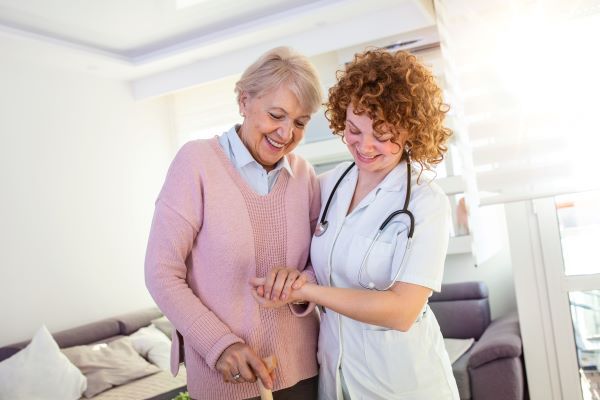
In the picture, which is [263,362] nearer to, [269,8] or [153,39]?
[269,8]

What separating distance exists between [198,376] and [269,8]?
3374 mm

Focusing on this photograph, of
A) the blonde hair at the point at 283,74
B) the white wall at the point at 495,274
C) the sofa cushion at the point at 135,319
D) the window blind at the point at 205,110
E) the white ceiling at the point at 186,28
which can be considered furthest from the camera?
the window blind at the point at 205,110

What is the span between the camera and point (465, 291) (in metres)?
4.61

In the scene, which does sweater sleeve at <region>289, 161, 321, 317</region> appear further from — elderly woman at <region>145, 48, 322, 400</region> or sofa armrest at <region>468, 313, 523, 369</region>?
sofa armrest at <region>468, 313, 523, 369</region>

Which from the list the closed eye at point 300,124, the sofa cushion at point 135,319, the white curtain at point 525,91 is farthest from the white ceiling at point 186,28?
the closed eye at point 300,124

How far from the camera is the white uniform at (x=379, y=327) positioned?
1481 millimetres

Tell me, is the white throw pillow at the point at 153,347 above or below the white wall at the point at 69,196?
below

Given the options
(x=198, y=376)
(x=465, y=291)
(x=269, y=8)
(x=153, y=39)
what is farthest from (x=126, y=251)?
(x=198, y=376)

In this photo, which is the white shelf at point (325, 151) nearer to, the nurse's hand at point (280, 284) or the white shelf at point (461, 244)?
the white shelf at point (461, 244)

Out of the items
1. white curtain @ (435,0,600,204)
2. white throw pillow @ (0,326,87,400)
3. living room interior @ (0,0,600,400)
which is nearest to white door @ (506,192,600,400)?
living room interior @ (0,0,600,400)

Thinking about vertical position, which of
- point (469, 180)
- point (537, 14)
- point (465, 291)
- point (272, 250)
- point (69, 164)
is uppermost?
point (537, 14)

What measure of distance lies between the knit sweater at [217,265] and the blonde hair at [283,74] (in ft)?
0.67

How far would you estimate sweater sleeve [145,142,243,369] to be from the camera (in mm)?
1456

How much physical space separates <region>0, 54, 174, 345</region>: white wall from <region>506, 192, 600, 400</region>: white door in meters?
3.24
